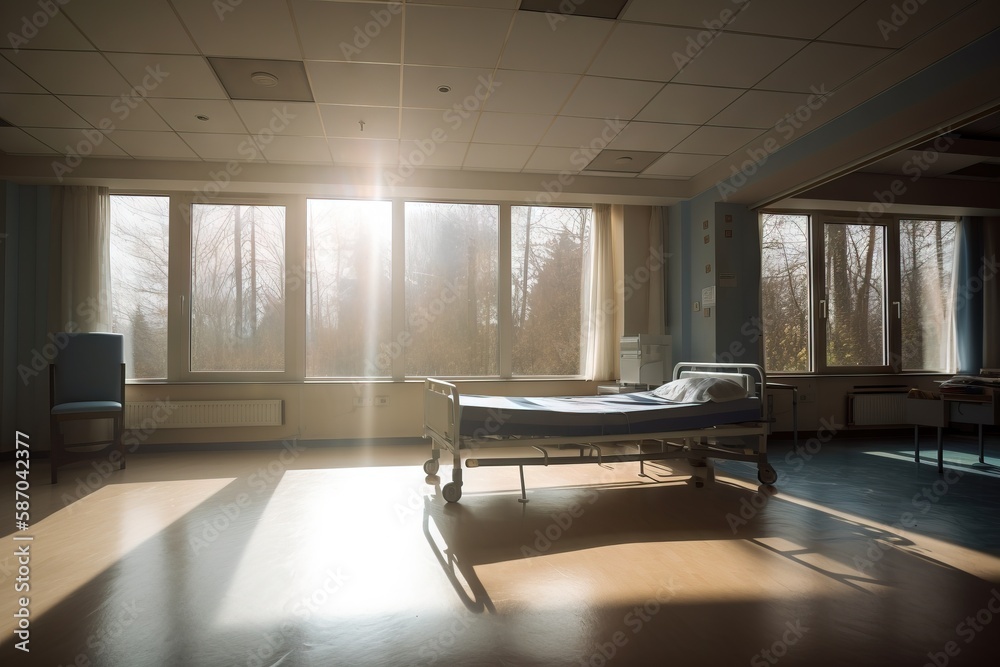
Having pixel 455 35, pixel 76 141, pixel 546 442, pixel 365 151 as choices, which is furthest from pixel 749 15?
pixel 76 141

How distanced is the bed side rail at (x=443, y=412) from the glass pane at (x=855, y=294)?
4.90 m

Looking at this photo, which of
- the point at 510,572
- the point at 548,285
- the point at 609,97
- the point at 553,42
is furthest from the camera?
the point at 548,285

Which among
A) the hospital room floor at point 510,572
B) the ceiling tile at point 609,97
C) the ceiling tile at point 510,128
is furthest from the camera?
the ceiling tile at point 510,128

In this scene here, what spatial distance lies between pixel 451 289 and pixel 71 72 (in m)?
3.68

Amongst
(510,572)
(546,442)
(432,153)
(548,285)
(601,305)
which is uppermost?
(432,153)

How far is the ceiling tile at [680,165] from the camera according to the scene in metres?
5.40

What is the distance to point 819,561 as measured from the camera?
271 centimetres

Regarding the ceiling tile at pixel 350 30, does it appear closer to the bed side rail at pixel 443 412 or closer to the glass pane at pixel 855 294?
the bed side rail at pixel 443 412

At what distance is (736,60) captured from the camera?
358 centimetres

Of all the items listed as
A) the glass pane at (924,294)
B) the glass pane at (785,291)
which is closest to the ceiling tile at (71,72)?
the glass pane at (785,291)

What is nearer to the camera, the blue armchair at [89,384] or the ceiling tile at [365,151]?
the blue armchair at [89,384]

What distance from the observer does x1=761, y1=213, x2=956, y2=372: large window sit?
647 cm

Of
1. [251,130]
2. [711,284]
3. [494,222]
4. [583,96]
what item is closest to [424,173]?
[494,222]

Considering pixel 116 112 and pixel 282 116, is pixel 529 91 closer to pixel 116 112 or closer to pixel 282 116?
pixel 282 116
